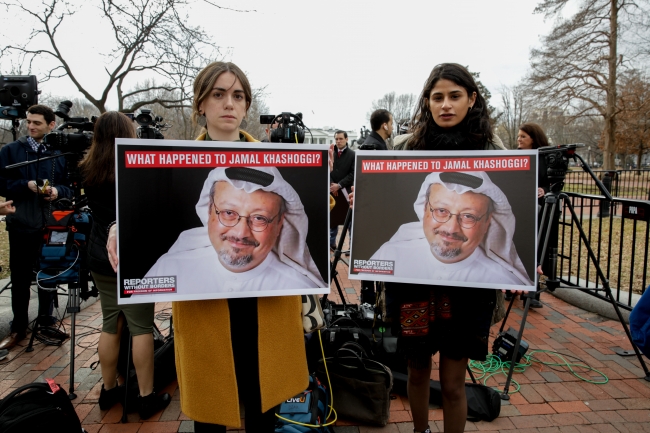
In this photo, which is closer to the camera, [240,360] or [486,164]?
[240,360]

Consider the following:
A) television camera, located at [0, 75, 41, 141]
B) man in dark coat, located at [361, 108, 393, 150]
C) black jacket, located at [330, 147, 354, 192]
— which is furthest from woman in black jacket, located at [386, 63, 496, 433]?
black jacket, located at [330, 147, 354, 192]

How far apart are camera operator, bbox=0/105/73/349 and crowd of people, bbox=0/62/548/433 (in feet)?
5.32

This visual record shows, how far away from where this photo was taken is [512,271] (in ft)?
5.95

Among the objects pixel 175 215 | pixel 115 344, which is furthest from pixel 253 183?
pixel 115 344

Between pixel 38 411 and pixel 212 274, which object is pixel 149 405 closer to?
pixel 38 411

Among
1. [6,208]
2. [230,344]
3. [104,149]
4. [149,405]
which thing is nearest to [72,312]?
[149,405]

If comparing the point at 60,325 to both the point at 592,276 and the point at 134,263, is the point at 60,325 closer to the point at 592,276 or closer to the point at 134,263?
the point at 134,263

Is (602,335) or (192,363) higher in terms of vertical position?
(192,363)

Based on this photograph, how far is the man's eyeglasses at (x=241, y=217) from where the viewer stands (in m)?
1.57

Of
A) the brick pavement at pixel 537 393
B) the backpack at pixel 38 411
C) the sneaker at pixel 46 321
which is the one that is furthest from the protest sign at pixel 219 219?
the sneaker at pixel 46 321

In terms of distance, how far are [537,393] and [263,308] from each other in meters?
2.54

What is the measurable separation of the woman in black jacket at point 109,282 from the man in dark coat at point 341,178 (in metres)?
3.47

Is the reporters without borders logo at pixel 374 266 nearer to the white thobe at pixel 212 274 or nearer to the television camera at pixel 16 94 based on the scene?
the white thobe at pixel 212 274

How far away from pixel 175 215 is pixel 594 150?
66687mm
